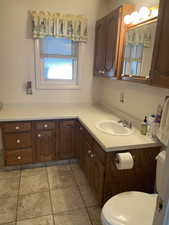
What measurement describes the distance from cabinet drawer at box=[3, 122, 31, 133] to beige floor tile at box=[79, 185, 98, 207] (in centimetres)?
106

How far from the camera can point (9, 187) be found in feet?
6.88

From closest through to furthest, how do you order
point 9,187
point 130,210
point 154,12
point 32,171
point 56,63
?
point 130,210 → point 154,12 → point 9,187 → point 32,171 → point 56,63

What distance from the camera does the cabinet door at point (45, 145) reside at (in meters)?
2.37

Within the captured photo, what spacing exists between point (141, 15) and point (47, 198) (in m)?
2.26

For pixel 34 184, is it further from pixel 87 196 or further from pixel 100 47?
pixel 100 47

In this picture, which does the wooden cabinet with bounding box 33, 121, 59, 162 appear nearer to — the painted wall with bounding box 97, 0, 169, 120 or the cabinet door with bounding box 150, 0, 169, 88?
the painted wall with bounding box 97, 0, 169, 120

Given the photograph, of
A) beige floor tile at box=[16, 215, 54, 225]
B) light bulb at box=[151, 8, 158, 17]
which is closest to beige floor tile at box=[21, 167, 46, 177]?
beige floor tile at box=[16, 215, 54, 225]

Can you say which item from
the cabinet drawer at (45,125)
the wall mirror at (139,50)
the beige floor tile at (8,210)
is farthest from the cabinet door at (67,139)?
the wall mirror at (139,50)

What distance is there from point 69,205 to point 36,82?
6.12ft

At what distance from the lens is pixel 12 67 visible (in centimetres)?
260

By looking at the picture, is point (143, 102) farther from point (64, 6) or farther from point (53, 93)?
point (64, 6)

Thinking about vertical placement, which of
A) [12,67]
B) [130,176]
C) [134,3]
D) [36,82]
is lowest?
[130,176]

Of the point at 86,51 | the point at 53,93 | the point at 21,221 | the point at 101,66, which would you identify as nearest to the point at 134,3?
the point at 101,66

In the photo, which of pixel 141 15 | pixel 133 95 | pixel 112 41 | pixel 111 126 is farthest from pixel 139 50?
pixel 111 126
